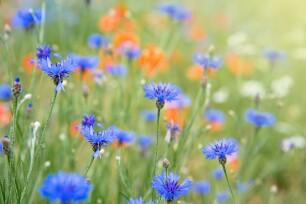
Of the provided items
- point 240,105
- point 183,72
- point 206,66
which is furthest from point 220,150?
point 183,72

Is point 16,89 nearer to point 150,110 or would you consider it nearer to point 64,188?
point 64,188

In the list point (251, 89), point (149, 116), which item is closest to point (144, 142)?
point (149, 116)

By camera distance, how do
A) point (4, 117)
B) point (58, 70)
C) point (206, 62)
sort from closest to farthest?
point (58, 70) < point (206, 62) < point (4, 117)

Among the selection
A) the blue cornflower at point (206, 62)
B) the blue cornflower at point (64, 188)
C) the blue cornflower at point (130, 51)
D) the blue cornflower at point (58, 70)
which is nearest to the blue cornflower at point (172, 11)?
the blue cornflower at point (130, 51)

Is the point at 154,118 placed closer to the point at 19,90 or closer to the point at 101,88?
the point at 101,88

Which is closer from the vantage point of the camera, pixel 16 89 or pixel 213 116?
pixel 16 89

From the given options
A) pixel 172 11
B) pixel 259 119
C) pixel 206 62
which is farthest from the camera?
pixel 172 11

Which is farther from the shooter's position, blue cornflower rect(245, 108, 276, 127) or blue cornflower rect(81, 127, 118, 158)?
blue cornflower rect(245, 108, 276, 127)

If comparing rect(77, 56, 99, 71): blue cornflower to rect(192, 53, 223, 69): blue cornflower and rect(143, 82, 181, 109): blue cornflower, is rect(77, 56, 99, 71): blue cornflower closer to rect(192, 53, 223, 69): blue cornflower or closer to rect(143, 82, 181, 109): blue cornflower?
rect(192, 53, 223, 69): blue cornflower

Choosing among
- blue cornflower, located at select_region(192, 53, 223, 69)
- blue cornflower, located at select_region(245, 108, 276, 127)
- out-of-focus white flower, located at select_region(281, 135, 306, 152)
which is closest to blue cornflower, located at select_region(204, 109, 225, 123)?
out-of-focus white flower, located at select_region(281, 135, 306, 152)

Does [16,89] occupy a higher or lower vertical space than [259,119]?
lower
